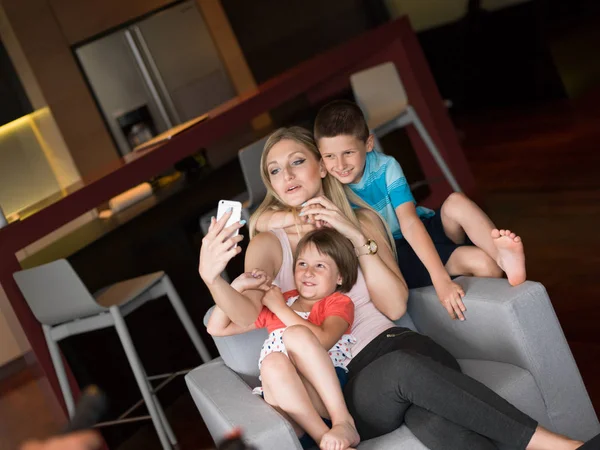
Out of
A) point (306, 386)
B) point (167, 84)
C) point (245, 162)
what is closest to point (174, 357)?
point (245, 162)

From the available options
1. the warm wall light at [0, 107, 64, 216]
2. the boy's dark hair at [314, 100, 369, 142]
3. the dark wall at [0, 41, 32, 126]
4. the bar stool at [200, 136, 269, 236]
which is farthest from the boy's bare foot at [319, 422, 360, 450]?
the warm wall light at [0, 107, 64, 216]

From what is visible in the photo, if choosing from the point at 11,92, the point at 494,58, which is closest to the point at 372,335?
the point at 11,92

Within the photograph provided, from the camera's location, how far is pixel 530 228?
160 inches

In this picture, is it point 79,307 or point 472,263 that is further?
point 79,307

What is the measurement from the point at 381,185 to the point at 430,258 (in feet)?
1.06

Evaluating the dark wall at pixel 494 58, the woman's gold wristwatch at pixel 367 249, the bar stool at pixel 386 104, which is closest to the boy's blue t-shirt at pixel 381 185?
the woman's gold wristwatch at pixel 367 249

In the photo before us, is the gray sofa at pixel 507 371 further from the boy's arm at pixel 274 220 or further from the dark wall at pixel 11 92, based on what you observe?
the dark wall at pixel 11 92

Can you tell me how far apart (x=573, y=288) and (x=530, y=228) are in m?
0.85

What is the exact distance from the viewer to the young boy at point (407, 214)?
2.40 metres

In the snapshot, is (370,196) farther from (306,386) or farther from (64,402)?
(64,402)

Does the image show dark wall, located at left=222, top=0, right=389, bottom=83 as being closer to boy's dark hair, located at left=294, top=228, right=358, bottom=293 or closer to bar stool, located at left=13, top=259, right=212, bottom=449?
bar stool, located at left=13, top=259, right=212, bottom=449

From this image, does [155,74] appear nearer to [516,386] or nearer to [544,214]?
[544,214]

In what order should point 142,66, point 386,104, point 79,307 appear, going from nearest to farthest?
point 79,307 → point 386,104 → point 142,66

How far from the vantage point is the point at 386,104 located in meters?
4.49
